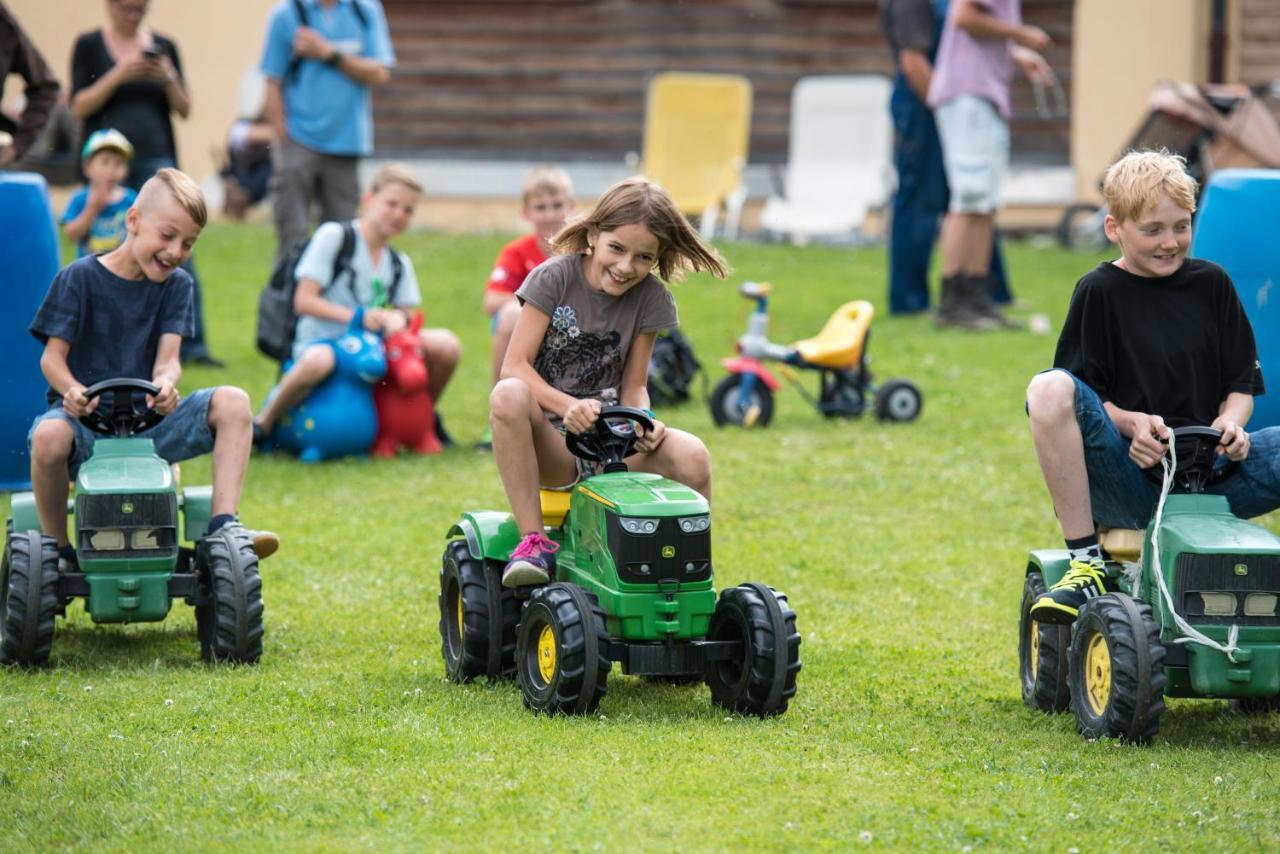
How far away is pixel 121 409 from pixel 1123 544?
9.01 ft

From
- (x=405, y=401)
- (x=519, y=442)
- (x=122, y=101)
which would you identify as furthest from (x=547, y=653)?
(x=122, y=101)

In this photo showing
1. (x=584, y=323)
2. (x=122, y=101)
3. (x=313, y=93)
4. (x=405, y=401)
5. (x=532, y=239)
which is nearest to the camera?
(x=584, y=323)

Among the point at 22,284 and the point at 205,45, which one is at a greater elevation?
the point at 205,45

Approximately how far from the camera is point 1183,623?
4.05m

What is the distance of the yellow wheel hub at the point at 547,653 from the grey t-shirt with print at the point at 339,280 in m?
3.96

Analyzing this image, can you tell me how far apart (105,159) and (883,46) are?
10.8 meters

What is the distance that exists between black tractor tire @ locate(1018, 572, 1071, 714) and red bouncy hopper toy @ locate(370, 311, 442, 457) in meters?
4.02

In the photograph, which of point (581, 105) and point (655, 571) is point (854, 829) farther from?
point (581, 105)

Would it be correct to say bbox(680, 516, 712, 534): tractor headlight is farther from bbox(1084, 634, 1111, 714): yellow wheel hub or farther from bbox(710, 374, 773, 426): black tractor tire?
bbox(710, 374, 773, 426): black tractor tire

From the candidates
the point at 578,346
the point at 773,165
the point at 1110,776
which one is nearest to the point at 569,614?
the point at 578,346

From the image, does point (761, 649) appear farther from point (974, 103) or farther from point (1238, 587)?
point (974, 103)

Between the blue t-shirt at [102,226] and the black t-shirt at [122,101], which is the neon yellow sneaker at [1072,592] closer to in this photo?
the blue t-shirt at [102,226]

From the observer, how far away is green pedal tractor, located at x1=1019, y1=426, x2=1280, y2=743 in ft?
13.3

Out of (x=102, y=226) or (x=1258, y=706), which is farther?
(x=102, y=226)
